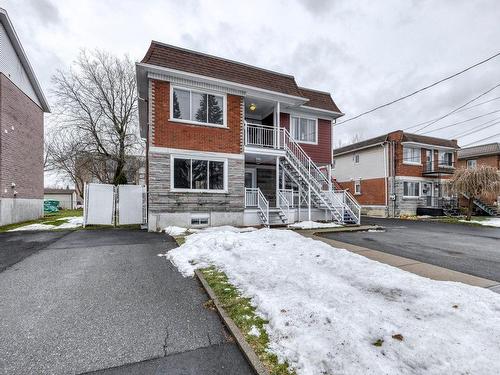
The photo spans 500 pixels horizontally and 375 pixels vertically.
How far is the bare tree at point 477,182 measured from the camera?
1795 centimetres

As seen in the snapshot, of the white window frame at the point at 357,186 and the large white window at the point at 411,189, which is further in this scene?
the white window frame at the point at 357,186

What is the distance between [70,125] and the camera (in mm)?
21031

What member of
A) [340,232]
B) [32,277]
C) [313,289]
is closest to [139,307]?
[313,289]

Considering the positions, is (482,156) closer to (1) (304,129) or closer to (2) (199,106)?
(1) (304,129)

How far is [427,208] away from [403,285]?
22656mm

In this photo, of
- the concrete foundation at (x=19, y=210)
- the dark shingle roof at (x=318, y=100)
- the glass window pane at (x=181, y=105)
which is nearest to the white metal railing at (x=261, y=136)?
the glass window pane at (x=181, y=105)

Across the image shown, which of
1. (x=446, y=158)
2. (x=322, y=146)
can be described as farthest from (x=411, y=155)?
(x=322, y=146)

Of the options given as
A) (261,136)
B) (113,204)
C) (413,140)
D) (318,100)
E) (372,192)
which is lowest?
(113,204)

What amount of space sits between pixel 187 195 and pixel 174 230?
1768 mm

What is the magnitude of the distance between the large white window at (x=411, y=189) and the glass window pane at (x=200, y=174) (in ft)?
61.8

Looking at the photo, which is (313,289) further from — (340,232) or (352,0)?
(352,0)

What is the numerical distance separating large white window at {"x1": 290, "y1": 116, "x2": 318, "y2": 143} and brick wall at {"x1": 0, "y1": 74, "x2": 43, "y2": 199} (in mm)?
15222

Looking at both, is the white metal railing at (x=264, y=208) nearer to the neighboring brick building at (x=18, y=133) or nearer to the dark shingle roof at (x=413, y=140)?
the neighboring brick building at (x=18, y=133)

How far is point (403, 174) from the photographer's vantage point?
71.3 ft
